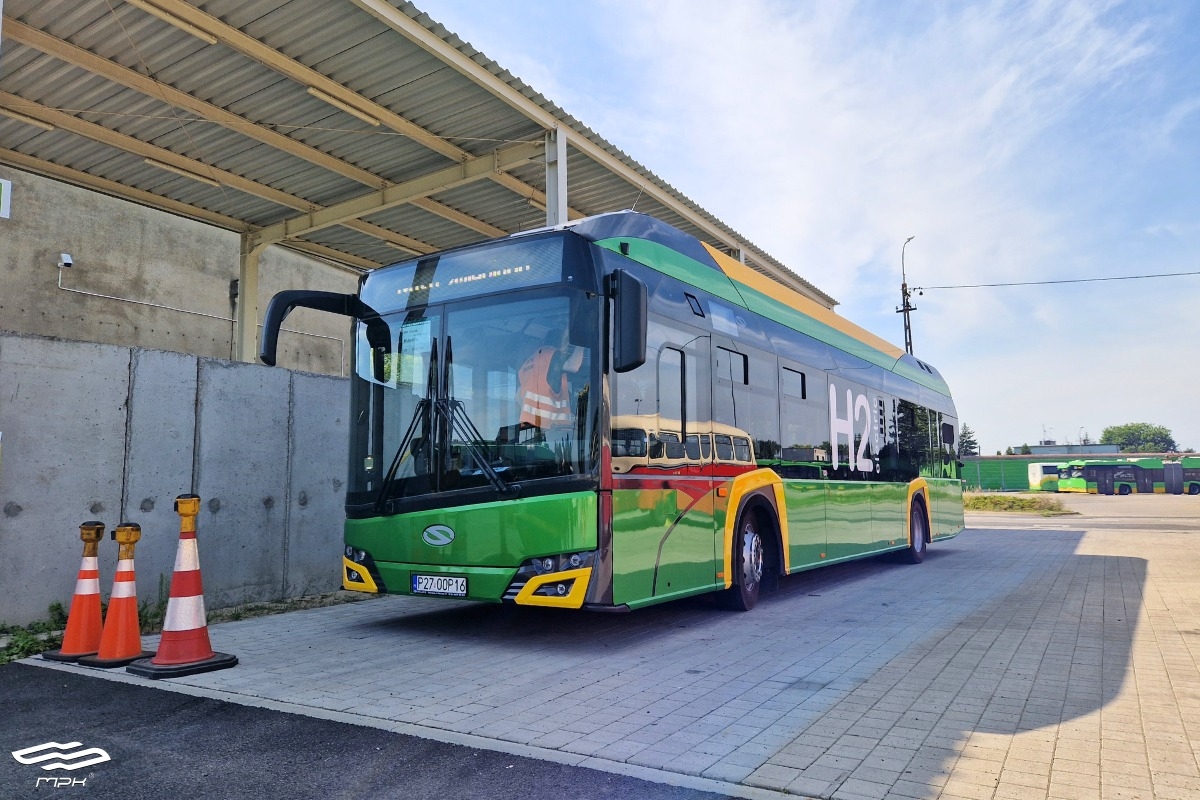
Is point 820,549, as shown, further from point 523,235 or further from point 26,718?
point 26,718

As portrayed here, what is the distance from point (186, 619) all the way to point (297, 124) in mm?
7697

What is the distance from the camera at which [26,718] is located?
4445 mm

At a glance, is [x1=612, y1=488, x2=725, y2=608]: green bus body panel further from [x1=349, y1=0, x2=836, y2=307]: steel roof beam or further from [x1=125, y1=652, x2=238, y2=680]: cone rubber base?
[x1=349, y1=0, x2=836, y2=307]: steel roof beam

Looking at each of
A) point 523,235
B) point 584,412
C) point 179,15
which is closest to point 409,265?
point 523,235

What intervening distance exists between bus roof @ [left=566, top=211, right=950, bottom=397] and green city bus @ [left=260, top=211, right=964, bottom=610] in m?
0.03

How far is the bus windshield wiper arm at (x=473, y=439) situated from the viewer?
6.07 metres

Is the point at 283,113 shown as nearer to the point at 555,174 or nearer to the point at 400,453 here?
the point at 555,174

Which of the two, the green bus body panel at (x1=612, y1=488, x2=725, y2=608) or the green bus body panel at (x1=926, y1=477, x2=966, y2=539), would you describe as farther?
the green bus body panel at (x1=926, y1=477, x2=966, y2=539)

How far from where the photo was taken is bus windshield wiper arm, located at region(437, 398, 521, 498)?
6.07 meters

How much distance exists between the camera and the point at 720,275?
8242 mm

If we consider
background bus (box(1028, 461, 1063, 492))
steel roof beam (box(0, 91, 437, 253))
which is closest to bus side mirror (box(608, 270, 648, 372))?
steel roof beam (box(0, 91, 437, 253))

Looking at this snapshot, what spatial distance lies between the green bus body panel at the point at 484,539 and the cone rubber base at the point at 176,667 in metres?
1.38

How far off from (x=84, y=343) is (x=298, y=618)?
309cm

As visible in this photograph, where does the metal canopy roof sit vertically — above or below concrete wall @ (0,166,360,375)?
above
